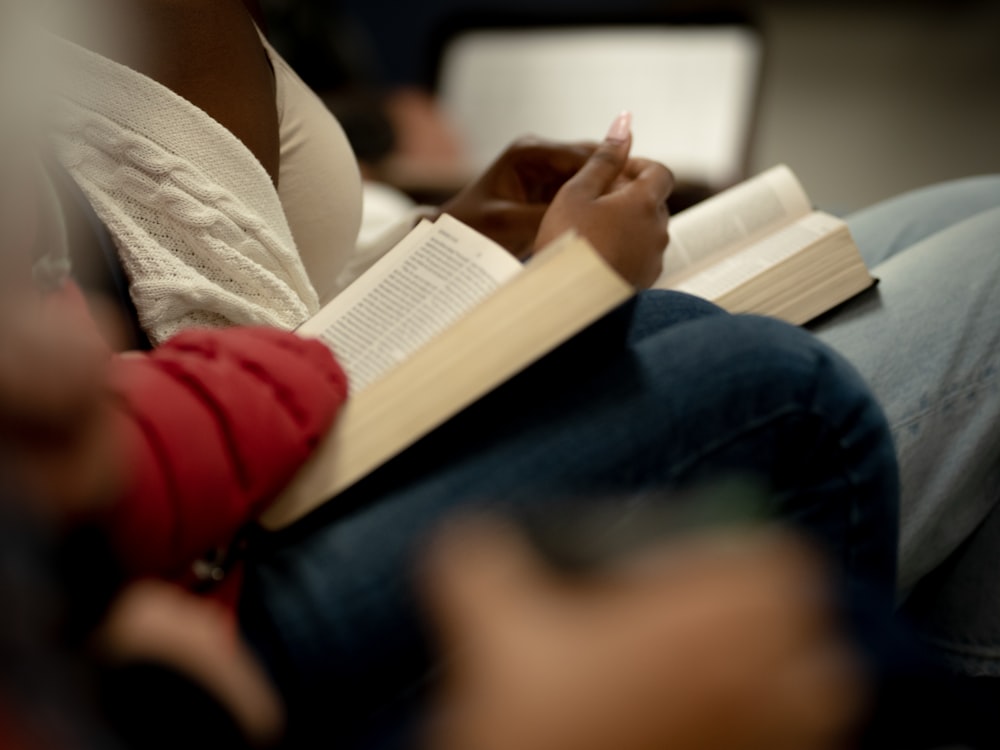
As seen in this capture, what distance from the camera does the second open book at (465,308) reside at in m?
0.42

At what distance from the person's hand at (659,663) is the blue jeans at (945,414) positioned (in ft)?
0.96

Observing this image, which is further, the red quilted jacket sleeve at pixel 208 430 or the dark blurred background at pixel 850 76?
the dark blurred background at pixel 850 76

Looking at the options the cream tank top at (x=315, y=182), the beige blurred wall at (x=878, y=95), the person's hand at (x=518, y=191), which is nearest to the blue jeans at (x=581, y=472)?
the person's hand at (x=518, y=191)

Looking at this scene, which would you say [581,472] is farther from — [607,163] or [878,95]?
[878,95]

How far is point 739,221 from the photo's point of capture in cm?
76

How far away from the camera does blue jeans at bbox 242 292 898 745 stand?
39 cm

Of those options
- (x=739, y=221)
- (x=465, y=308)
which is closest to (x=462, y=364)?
(x=465, y=308)

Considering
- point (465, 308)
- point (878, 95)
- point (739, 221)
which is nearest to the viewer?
point (465, 308)

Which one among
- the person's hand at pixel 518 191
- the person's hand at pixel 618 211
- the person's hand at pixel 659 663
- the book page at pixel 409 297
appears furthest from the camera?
the person's hand at pixel 518 191

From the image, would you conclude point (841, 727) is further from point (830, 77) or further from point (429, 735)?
point (830, 77)

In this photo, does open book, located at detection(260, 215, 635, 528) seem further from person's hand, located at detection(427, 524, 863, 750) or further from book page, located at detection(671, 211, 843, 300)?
book page, located at detection(671, 211, 843, 300)

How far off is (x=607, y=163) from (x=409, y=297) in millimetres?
201

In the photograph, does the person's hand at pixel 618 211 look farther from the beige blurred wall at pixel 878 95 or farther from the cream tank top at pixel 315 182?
the beige blurred wall at pixel 878 95

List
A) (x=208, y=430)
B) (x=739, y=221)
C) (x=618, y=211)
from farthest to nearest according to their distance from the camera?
(x=739, y=221), (x=618, y=211), (x=208, y=430)
